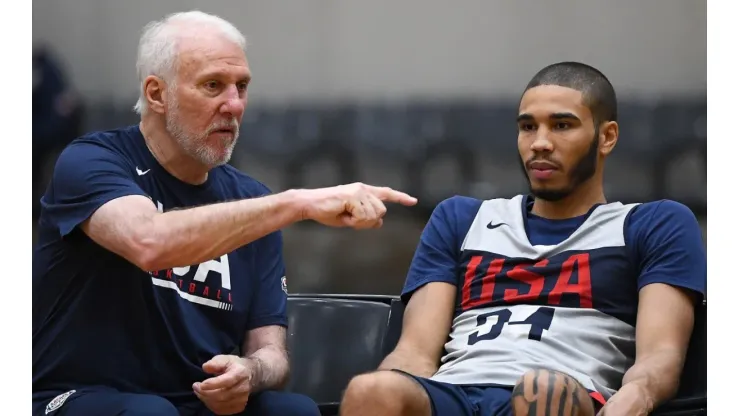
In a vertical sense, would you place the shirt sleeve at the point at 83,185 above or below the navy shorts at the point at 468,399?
above

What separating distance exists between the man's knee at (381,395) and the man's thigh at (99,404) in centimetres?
31

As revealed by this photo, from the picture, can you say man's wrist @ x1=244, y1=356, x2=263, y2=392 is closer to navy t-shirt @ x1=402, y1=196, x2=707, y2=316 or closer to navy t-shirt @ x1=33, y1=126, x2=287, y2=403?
navy t-shirt @ x1=33, y1=126, x2=287, y2=403

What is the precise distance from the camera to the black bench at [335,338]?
2.04 m

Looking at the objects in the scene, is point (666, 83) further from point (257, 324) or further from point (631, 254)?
point (257, 324)

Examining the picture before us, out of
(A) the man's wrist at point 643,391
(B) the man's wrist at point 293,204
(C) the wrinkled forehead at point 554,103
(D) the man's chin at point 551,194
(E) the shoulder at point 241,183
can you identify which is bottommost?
(A) the man's wrist at point 643,391

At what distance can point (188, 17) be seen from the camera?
6.37 feet

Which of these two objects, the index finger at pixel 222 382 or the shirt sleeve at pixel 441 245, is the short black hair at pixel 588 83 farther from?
the index finger at pixel 222 382

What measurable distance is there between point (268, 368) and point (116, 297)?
A: 32cm

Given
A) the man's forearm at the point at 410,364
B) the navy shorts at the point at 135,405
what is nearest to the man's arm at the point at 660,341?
the man's forearm at the point at 410,364

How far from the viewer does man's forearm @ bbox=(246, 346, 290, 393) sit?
1739 millimetres

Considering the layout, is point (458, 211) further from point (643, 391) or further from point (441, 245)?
point (643, 391)

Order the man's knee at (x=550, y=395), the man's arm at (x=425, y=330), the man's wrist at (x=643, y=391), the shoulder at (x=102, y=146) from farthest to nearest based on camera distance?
the man's arm at (x=425, y=330), the shoulder at (x=102, y=146), the man's wrist at (x=643, y=391), the man's knee at (x=550, y=395)
